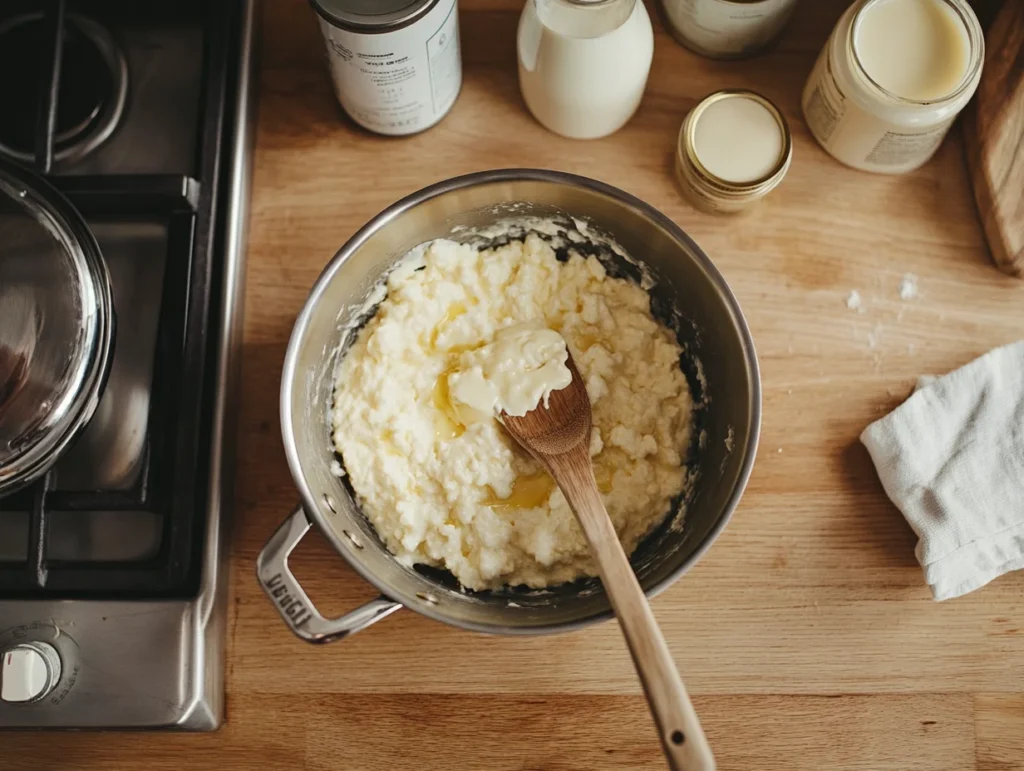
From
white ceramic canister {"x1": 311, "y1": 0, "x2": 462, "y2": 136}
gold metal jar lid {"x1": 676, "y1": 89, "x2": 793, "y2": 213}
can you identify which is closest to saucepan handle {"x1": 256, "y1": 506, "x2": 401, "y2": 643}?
white ceramic canister {"x1": 311, "y1": 0, "x2": 462, "y2": 136}

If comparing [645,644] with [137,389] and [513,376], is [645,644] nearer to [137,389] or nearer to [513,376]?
[513,376]

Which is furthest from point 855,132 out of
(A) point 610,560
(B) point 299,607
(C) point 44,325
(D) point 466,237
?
(C) point 44,325

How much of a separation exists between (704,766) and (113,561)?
2.21ft

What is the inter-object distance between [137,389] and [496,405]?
1.37ft

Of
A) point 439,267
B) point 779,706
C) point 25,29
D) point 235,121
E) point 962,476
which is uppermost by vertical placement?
point 25,29

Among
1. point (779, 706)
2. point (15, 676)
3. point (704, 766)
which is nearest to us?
point (704, 766)

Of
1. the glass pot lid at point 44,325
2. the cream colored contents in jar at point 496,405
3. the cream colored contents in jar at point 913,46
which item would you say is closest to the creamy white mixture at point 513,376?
the cream colored contents in jar at point 496,405

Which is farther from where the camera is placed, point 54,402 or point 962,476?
point 962,476

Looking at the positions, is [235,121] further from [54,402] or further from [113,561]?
[113,561]

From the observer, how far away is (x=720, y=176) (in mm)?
998

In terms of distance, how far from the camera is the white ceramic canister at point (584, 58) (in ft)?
3.08

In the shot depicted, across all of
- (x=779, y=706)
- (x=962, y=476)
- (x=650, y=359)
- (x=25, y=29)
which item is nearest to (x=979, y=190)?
(x=962, y=476)

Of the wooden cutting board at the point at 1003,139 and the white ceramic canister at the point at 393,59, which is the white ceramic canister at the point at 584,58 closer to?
the white ceramic canister at the point at 393,59

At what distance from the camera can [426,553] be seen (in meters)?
0.96
